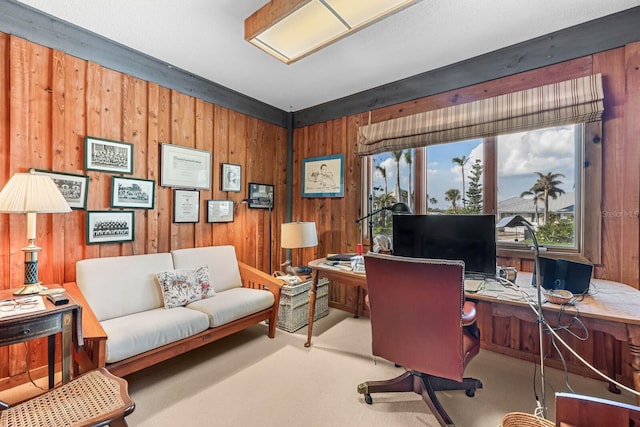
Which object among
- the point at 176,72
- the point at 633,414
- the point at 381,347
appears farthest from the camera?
the point at 176,72

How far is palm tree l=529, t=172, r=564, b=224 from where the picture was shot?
2.29m

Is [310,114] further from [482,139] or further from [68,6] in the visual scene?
[68,6]

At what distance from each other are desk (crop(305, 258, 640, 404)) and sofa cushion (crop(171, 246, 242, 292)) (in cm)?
226

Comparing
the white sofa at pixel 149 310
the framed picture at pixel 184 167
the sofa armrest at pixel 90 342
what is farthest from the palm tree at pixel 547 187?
the sofa armrest at pixel 90 342

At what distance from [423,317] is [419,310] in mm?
41

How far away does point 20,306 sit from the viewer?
5.13 feet

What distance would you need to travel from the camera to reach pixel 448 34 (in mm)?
2189

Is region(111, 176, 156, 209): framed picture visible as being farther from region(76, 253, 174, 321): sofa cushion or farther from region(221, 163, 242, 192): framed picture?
region(221, 163, 242, 192): framed picture

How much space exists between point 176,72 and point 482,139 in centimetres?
304

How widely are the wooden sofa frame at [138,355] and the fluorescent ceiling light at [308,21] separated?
2042mm

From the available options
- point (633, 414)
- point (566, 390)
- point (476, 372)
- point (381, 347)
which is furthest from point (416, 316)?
point (566, 390)

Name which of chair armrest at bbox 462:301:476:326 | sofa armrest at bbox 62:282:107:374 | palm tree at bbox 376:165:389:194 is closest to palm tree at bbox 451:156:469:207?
palm tree at bbox 376:165:389:194

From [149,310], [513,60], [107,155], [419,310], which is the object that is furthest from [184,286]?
[513,60]

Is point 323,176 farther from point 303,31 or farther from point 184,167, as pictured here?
point 303,31
